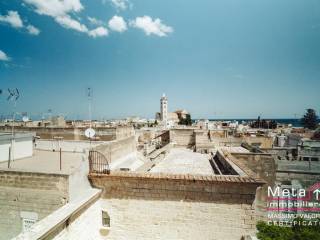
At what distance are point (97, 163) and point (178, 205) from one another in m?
3.39

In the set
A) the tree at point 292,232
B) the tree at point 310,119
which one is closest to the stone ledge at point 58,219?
the tree at point 292,232

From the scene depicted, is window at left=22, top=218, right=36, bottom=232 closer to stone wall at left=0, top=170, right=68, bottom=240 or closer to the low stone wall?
stone wall at left=0, top=170, right=68, bottom=240

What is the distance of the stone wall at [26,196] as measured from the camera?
686 cm

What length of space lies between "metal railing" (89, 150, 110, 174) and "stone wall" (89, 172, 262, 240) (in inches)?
16.0

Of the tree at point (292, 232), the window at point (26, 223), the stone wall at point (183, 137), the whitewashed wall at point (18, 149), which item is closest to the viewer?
the tree at point (292, 232)

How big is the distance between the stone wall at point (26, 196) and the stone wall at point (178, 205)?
1.45m

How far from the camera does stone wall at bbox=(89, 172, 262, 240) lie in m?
6.67

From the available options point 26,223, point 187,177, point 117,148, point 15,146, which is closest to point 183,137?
point 117,148

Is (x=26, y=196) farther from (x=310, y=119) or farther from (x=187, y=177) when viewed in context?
(x=310, y=119)

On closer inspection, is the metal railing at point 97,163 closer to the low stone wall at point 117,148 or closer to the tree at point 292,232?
the low stone wall at point 117,148

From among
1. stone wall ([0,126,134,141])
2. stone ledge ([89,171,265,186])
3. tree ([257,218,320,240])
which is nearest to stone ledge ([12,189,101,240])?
stone ledge ([89,171,265,186])

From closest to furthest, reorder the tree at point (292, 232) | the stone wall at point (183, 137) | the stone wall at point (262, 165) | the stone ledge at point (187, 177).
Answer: the tree at point (292, 232) < the stone ledge at point (187, 177) < the stone wall at point (262, 165) < the stone wall at point (183, 137)

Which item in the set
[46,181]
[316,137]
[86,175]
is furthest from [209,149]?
[316,137]

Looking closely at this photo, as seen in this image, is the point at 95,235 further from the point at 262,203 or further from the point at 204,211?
the point at 262,203
